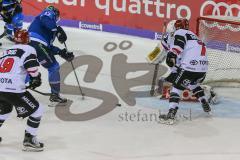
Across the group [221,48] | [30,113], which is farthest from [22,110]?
[221,48]

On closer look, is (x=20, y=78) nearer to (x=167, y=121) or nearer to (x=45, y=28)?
(x=45, y=28)

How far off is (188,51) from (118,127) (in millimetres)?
1165

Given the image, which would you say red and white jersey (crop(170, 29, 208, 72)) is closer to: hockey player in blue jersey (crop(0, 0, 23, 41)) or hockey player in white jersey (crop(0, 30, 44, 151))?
hockey player in white jersey (crop(0, 30, 44, 151))

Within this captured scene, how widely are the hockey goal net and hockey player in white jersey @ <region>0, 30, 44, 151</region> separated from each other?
3.60 meters

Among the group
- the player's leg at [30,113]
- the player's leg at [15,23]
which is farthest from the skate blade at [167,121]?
the player's leg at [15,23]

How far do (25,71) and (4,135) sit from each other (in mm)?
946

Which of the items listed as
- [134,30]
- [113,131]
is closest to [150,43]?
[134,30]

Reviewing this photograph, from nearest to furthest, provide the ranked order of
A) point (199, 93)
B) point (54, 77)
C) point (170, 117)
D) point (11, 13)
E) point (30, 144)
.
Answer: point (30, 144), point (170, 117), point (199, 93), point (54, 77), point (11, 13)

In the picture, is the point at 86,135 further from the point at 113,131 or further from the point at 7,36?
the point at 7,36

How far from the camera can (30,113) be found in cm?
584

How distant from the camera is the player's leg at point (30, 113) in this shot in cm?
582

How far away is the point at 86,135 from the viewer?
653cm

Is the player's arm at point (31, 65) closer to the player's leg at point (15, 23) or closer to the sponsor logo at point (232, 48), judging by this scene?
the sponsor logo at point (232, 48)

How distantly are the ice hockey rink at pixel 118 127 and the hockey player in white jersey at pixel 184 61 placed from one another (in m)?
0.35
